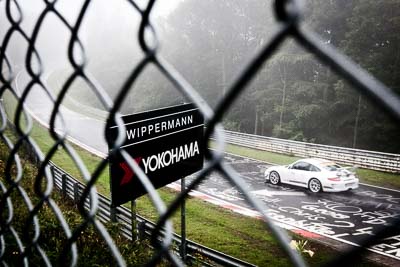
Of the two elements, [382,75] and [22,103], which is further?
[382,75]

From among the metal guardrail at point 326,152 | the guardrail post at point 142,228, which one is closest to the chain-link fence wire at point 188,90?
the guardrail post at point 142,228

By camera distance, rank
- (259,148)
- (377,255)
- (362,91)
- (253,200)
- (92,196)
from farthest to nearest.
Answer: (259,148), (377,255), (92,196), (253,200), (362,91)

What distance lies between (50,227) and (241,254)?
4.32 metres

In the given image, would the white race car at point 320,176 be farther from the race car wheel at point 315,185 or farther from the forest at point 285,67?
the forest at point 285,67

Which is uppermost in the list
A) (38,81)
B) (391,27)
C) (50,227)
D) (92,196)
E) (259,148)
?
(391,27)

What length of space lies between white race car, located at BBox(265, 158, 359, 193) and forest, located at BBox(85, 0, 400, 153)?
6.61 feet

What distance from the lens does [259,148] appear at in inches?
905

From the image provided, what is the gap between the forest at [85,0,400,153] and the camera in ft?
57.3

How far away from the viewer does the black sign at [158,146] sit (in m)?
3.97

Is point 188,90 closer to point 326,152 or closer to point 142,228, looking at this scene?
point 142,228

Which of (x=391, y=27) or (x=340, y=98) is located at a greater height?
(x=391, y=27)

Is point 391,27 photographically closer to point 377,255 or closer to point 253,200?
point 377,255

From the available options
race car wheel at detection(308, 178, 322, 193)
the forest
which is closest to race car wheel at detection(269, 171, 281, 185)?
race car wheel at detection(308, 178, 322, 193)

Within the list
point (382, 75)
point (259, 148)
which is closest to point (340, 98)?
point (382, 75)
